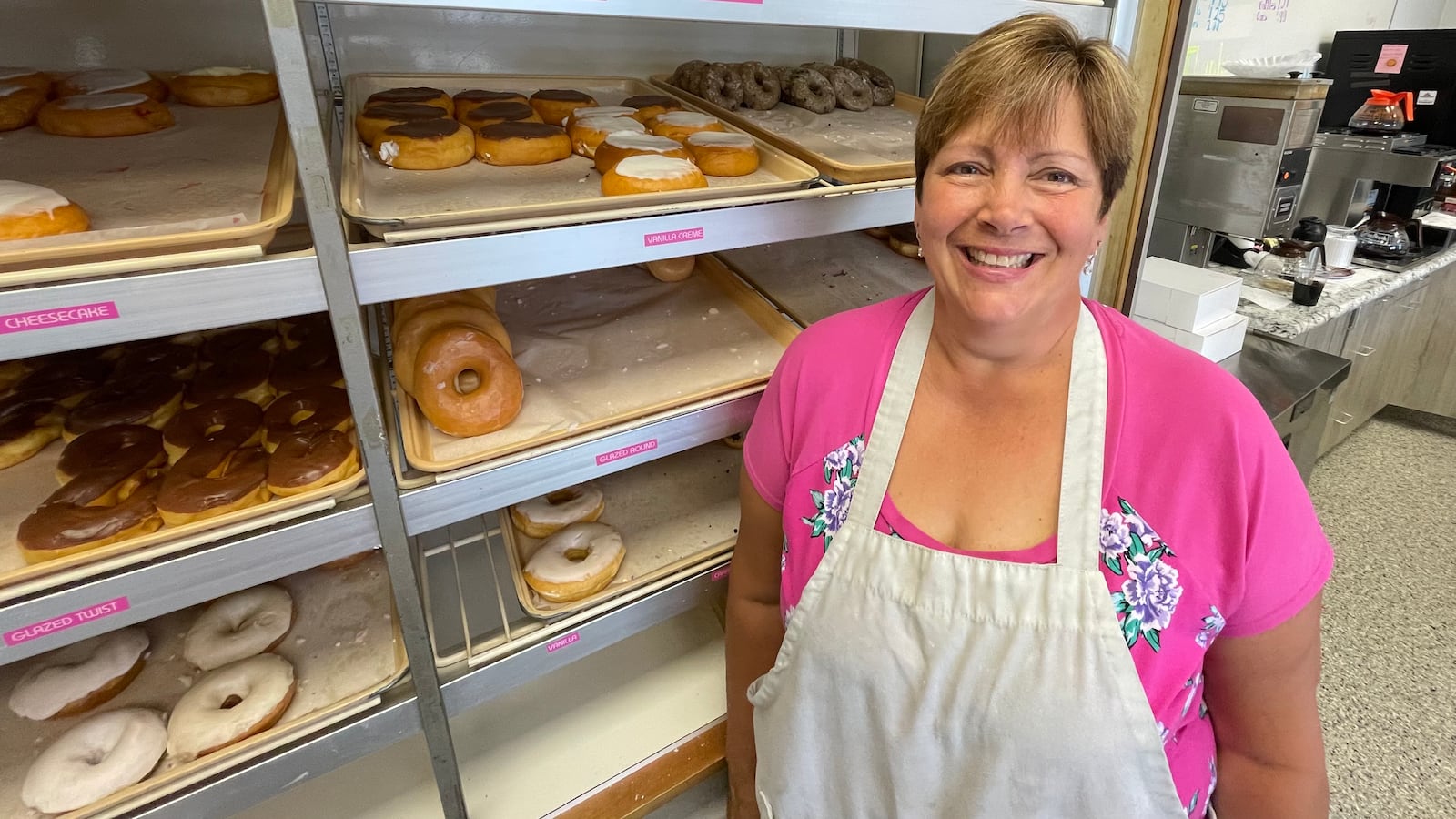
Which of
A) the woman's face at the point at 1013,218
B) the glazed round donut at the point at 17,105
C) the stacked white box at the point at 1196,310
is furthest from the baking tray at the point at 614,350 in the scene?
the stacked white box at the point at 1196,310

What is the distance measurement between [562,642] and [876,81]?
166 cm

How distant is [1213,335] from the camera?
7.70 feet

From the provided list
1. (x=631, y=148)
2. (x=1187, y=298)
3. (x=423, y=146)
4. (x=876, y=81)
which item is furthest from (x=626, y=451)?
(x=1187, y=298)

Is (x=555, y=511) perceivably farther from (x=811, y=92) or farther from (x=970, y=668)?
(x=811, y=92)

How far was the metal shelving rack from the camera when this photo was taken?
83cm

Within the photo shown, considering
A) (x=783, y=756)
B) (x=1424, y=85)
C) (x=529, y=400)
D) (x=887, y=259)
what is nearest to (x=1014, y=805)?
(x=783, y=756)

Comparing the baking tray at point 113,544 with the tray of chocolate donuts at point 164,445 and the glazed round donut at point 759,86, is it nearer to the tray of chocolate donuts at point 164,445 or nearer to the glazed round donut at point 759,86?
the tray of chocolate donuts at point 164,445

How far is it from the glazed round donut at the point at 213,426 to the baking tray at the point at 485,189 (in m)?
0.44

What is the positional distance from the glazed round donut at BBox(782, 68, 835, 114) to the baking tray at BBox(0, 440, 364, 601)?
1373 millimetres

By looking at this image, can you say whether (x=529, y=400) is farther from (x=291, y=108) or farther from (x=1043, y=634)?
(x=1043, y=634)

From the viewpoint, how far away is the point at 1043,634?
3.13ft

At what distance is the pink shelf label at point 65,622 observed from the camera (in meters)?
0.90

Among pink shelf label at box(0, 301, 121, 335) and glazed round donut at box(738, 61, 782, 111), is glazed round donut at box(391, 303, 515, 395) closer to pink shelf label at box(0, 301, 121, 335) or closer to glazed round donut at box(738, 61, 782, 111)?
pink shelf label at box(0, 301, 121, 335)

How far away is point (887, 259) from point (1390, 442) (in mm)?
3277
